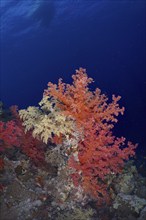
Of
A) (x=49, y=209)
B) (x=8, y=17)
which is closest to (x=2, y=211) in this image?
(x=49, y=209)

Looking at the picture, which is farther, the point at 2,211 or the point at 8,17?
the point at 8,17

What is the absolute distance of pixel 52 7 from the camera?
105ft

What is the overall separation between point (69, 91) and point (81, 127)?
34.0 inches

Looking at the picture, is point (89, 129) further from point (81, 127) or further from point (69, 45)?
point (69, 45)

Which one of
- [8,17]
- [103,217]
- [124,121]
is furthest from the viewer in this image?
[8,17]

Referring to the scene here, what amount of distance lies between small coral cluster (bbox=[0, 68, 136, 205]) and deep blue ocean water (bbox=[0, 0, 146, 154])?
22.7 m

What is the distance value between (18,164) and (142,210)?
9.78 feet

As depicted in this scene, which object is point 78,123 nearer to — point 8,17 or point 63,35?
point 8,17

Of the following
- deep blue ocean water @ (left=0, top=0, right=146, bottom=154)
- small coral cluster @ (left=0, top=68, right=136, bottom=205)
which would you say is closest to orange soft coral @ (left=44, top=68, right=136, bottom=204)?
small coral cluster @ (left=0, top=68, right=136, bottom=205)

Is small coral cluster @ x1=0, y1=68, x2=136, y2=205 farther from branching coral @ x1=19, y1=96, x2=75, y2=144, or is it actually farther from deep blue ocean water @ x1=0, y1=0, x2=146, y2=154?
→ deep blue ocean water @ x1=0, y1=0, x2=146, y2=154

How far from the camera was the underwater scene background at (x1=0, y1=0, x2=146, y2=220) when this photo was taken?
19.8 ft

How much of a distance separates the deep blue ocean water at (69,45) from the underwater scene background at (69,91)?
5.5 inches

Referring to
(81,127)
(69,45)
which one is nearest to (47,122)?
(81,127)

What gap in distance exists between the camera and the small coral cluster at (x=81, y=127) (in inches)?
231
